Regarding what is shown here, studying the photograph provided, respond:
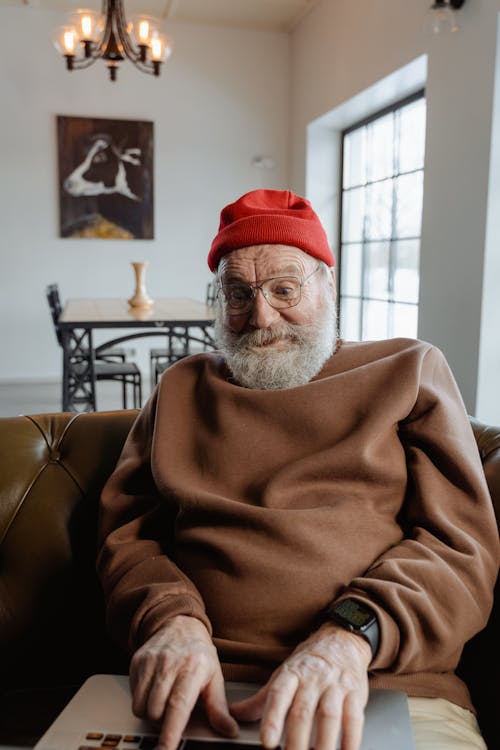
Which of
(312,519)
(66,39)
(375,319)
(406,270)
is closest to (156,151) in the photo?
(66,39)

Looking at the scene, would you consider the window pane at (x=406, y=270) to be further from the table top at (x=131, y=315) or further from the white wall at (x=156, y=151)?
the white wall at (x=156, y=151)

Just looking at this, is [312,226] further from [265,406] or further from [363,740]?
[363,740]

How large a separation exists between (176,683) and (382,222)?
515 centimetres

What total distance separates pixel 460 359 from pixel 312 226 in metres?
2.56

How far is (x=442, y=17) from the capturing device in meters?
3.50

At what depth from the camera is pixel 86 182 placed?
6551 mm

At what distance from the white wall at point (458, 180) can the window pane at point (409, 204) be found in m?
0.77

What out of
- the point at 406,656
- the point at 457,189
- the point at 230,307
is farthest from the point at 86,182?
the point at 406,656

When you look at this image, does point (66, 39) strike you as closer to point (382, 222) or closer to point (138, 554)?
point (382, 222)

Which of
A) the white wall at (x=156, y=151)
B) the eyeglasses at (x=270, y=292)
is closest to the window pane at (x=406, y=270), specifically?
the white wall at (x=156, y=151)

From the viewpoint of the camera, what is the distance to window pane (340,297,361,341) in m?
6.29

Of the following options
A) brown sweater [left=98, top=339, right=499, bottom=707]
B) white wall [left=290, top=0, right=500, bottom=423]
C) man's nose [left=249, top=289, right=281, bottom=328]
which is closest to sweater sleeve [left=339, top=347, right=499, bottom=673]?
brown sweater [left=98, top=339, right=499, bottom=707]

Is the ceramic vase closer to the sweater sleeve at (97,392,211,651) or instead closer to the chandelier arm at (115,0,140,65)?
the chandelier arm at (115,0,140,65)

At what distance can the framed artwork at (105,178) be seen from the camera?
6480mm
